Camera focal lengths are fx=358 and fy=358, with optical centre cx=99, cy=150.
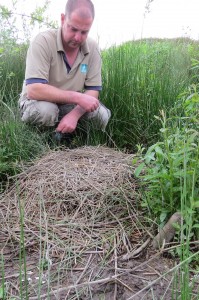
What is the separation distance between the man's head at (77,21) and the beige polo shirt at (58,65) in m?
0.11

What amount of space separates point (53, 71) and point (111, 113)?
0.67m

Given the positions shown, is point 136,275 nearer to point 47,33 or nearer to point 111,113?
point 111,113

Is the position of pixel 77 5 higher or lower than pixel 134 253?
higher

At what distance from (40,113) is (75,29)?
0.77 metres

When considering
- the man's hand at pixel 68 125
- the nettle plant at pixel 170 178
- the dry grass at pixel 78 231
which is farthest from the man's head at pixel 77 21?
the nettle plant at pixel 170 178

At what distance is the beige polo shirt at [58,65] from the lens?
309 cm

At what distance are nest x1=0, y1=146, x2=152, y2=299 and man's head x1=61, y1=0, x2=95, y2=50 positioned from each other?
106 cm

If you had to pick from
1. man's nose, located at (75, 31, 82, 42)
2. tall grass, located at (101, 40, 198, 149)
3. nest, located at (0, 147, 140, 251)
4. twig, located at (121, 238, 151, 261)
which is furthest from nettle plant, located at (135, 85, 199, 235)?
man's nose, located at (75, 31, 82, 42)

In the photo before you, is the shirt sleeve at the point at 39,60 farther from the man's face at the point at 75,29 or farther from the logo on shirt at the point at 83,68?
the logo on shirt at the point at 83,68

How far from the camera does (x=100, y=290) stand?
1623 mm

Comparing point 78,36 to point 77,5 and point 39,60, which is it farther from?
point 39,60

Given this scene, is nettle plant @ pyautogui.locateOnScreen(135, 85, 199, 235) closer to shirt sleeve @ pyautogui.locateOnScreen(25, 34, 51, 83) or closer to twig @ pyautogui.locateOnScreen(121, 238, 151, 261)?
twig @ pyautogui.locateOnScreen(121, 238, 151, 261)

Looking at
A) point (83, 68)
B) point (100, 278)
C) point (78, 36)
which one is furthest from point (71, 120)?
point (100, 278)

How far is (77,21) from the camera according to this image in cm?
298
